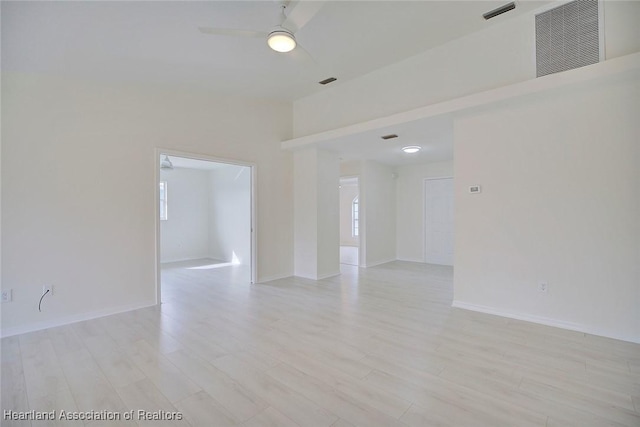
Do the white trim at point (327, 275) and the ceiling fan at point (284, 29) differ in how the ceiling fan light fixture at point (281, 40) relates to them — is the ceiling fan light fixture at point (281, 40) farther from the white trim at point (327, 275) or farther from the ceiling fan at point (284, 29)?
the white trim at point (327, 275)

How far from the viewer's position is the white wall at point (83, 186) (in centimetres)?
287

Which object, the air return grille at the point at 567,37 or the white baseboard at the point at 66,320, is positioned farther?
the white baseboard at the point at 66,320

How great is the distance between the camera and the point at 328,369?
219cm

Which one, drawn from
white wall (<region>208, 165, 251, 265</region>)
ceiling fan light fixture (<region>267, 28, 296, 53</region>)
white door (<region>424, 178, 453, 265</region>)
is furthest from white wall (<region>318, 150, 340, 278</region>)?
ceiling fan light fixture (<region>267, 28, 296, 53</region>)

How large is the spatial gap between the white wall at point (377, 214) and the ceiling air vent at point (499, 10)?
366 cm

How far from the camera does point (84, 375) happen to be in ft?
6.97

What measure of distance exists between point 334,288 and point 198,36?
3744 mm

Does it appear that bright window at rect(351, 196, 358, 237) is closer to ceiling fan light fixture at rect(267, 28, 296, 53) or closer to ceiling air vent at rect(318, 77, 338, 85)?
ceiling air vent at rect(318, 77, 338, 85)

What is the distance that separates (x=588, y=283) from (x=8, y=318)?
5.79 m

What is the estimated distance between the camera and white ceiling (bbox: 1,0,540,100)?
244 cm

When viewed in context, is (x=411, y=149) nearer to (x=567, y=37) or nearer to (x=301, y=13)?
(x=567, y=37)

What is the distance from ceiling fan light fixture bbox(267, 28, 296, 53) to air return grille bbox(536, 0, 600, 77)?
258 centimetres

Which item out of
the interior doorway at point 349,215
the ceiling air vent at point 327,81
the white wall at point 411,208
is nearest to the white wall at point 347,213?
the interior doorway at point 349,215

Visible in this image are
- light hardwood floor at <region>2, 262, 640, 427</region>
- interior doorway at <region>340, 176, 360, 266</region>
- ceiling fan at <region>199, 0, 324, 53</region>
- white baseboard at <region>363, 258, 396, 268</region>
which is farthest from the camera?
interior doorway at <region>340, 176, 360, 266</region>
